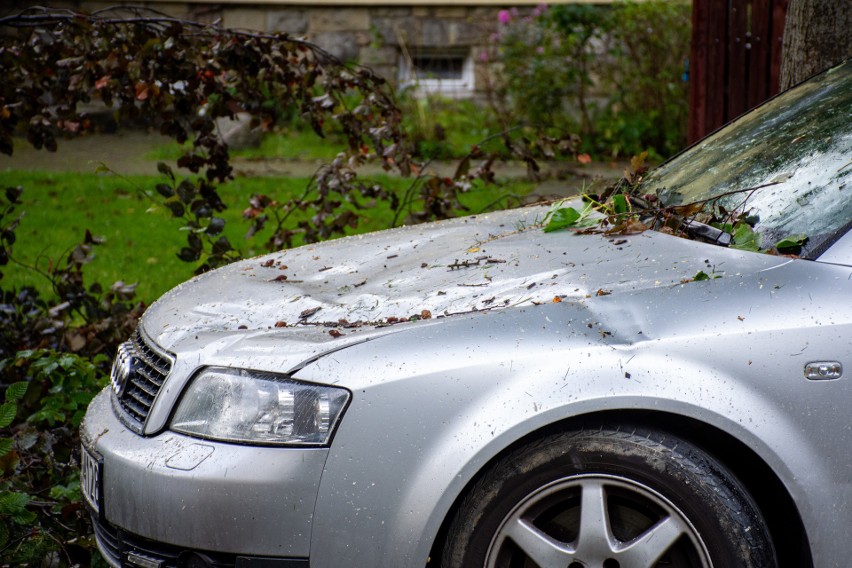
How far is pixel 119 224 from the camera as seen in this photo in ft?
25.1

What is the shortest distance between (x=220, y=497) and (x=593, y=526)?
34.2 inches

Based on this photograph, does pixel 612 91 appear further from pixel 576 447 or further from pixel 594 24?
pixel 576 447

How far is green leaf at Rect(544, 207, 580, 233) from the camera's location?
3154 mm

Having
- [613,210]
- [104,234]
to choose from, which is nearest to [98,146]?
[104,234]

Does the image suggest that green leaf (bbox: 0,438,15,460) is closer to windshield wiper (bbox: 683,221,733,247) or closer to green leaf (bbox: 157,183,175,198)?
green leaf (bbox: 157,183,175,198)

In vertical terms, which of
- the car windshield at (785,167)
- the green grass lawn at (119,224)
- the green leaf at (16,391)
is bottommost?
the green grass lawn at (119,224)

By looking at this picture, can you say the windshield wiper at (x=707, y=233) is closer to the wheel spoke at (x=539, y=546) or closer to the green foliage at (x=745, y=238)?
the green foliage at (x=745, y=238)

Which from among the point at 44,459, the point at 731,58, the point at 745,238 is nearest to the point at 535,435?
the point at 745,238

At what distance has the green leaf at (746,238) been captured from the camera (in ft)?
8.67

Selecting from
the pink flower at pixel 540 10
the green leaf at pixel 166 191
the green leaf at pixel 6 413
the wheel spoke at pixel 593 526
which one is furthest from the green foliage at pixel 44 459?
the pink flower at pixel 540 10

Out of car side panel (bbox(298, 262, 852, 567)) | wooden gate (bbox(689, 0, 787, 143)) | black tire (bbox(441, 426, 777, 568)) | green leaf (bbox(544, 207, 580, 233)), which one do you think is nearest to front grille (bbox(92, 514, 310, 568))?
car side panel (bbox(298, 262, 852, 567))

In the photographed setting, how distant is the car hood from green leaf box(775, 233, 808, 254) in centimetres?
8

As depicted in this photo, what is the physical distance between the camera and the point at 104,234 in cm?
736

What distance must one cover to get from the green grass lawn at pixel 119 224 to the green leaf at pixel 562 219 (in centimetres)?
256
